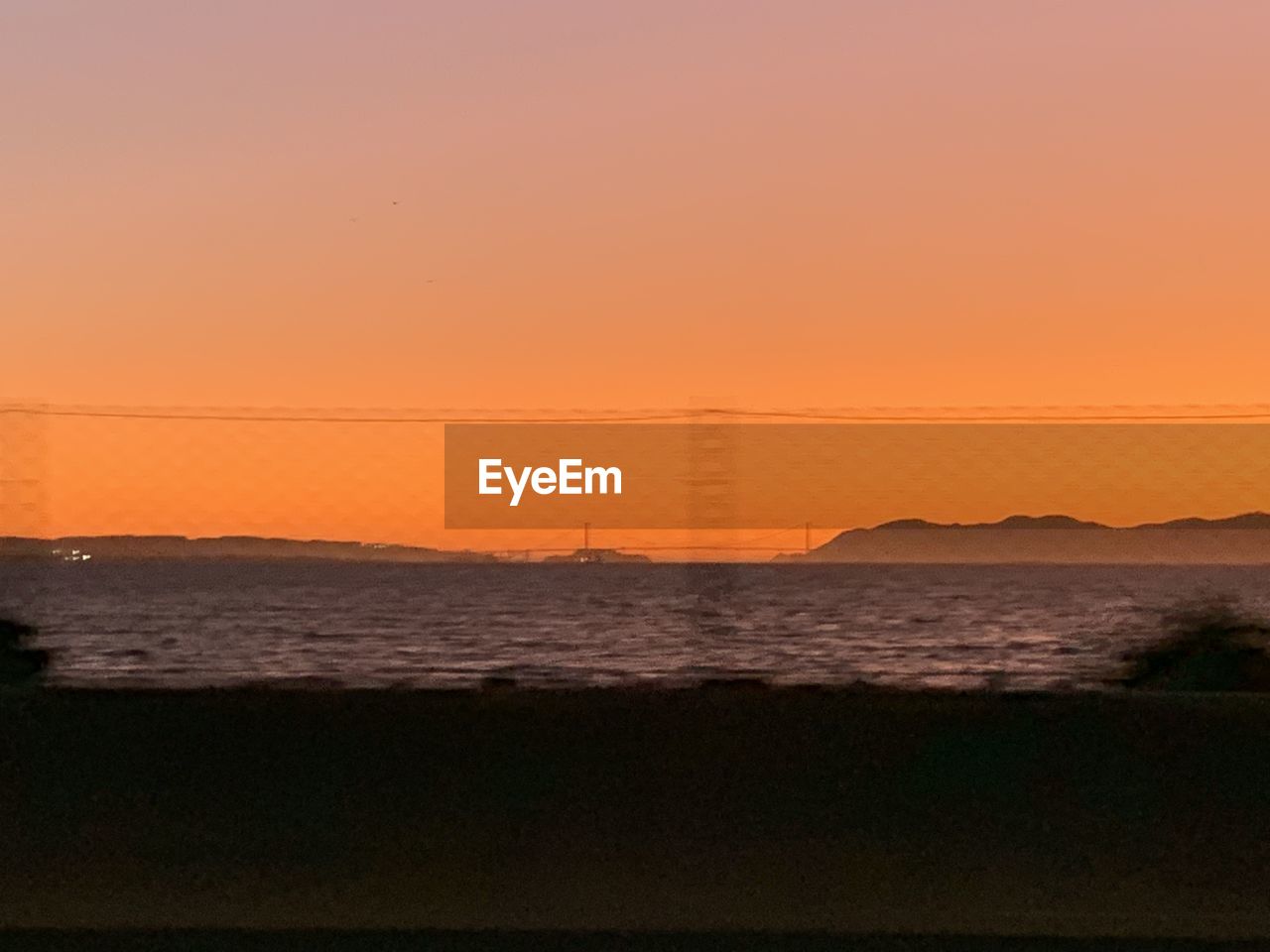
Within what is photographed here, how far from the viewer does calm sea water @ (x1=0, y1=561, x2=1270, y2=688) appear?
1162 centimetres

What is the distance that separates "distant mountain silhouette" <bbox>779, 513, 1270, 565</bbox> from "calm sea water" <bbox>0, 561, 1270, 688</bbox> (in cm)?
73

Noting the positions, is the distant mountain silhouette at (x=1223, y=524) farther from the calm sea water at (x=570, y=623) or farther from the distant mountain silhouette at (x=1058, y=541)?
the calm sea water at (x=570, y=623)

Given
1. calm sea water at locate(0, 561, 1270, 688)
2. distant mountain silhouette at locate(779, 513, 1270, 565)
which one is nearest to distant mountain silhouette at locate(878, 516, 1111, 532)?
distant mountain silhouette at locate(779, 513, 1270, 565)

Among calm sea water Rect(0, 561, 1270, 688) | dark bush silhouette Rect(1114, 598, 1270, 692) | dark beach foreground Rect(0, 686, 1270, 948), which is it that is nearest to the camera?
dark beach foreground Rect(0, 686, 1270, 948)

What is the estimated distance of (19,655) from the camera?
12.1 metres

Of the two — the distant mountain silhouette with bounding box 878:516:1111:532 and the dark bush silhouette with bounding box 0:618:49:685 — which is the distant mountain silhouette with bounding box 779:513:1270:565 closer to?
the distant mountain silhouette with bounding box 878:516:1111:532

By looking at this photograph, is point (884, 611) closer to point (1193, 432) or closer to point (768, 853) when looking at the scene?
point (1193, 432)

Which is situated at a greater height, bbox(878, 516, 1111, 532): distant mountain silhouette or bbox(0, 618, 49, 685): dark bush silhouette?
bbox(878, 516, 1111, 532): distant mountain silhouette

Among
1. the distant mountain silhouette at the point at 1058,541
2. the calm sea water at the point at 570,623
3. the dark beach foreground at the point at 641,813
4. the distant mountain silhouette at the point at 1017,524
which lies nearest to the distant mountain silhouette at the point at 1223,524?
the distant mountain silhouette at the point at 1058,541

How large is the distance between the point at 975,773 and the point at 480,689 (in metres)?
3.04

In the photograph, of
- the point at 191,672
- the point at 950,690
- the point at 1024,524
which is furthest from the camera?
the point at 191,672

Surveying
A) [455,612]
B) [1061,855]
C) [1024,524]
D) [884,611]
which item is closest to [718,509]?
[1024,524]

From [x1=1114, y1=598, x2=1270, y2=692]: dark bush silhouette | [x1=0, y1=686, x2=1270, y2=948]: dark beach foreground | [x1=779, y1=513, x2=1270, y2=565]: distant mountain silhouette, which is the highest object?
[x1=779, y1=513, x2=1270, y2=565]: distant mountain silhouette

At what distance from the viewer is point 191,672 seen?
479 inches
